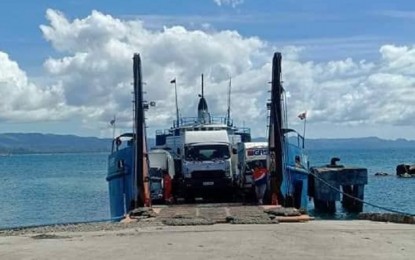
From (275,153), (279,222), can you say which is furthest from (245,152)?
(279,222)

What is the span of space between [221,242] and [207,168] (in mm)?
14523

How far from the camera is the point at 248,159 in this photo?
32125mm

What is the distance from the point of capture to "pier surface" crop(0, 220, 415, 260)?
1411 centimetres

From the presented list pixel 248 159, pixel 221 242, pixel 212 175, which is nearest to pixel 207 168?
pixel 212 175

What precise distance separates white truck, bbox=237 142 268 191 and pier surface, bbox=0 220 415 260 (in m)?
→ 10.8

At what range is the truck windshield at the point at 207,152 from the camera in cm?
3056

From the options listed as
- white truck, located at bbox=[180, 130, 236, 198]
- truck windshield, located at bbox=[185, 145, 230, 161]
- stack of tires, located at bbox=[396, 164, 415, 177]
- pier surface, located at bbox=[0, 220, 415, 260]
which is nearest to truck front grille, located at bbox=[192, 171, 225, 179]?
white truck, located at bbox=[180, 130, 236, 198]

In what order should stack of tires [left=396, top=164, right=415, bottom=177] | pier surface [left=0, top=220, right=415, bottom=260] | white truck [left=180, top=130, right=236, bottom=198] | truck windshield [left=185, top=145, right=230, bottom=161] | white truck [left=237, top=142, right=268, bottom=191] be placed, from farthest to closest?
stack of tires [left=396, top=164, right=415, bottom=177] → white truck [left=237, top=142, right=268, bottom=191] → truck windshield [left=185, top=145, right=230, bottom=161] → white truck [left=180, top=130, right=236, bottom=198] → pier surface [left=0, top=220, right=415, bottom=260]

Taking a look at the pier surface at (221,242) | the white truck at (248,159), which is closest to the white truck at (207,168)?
the white truck at (248,159)

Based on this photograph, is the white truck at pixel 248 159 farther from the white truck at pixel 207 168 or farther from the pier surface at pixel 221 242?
the pier surface at pixel 221 242

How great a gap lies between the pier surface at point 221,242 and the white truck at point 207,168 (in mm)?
10125

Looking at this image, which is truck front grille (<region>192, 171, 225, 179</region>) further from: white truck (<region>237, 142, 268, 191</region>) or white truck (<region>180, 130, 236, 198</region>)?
white truck (<region>237, 142, 268, 191</region>)

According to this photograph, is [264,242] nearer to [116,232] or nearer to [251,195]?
[116,232]

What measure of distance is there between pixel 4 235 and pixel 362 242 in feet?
28.5
